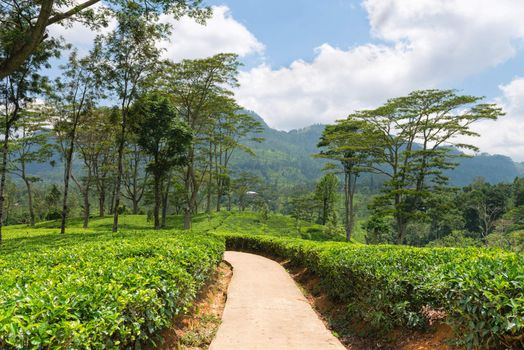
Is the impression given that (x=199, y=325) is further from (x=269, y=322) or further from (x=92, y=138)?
(x=92, y=138)

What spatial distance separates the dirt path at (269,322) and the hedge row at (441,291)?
2.96 feet

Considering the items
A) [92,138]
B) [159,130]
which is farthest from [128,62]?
[92,138]

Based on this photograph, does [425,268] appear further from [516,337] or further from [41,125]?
[41,125]

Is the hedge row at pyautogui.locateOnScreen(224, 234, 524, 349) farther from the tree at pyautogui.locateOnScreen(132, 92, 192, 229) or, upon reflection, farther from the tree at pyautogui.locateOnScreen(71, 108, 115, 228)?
the tree at pyautogui.locateOnScreen(71, 108, 115, 228)

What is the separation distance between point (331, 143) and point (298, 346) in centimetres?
2707

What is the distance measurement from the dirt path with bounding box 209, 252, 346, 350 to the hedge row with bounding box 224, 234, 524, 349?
0.90 metres

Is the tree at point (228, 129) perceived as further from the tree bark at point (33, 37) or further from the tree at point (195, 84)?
the tree bark at point (33, 37)

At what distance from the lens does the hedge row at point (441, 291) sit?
130 inches

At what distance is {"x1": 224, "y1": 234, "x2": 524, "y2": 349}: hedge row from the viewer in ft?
10.9

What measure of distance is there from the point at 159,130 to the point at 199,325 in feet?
68.1

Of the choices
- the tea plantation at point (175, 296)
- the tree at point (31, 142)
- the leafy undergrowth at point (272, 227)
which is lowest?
the leafy undergrowth at point (272, 227)

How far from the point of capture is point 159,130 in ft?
82.1

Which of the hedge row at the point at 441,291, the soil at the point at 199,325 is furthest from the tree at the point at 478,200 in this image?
the soil at the point at 199,325

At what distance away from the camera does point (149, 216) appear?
34.3m
